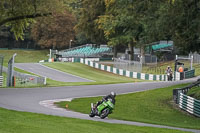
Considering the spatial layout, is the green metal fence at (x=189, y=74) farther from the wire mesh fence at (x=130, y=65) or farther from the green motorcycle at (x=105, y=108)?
the green motorcycle at (x=105, y=108)

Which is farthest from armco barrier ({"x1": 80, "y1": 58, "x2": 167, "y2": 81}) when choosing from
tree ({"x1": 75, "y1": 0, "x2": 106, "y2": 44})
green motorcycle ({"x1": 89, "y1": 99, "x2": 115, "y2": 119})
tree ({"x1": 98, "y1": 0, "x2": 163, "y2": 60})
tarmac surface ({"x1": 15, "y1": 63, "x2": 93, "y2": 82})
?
green motorcycle ({"x1": 89, "y1": 99, "x2": 115, "y2": 119})

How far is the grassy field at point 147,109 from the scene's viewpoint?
66.4 feet

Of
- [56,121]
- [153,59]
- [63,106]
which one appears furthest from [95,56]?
[56,121]

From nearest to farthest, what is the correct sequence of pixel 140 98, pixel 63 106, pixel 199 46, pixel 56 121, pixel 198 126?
pixel 56 121, pixel 198 126, pixel 63 106, pixel 140 98, pixel 199 46

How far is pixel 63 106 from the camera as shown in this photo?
22.6 m

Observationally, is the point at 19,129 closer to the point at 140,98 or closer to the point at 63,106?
the point at 63,106

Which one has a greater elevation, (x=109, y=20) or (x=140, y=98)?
(x=109, y=20)

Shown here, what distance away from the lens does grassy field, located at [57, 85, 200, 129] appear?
797 inches

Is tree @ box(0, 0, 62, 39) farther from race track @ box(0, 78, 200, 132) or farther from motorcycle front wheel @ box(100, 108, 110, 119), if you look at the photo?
motorcycle front wheel @ box(100, 108, 110, 119)

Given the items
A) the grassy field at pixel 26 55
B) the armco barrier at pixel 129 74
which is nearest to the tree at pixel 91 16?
the armco barrier at pixel 129 74

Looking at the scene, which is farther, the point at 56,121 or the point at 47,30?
the point at 47,30

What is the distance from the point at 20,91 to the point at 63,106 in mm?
6379

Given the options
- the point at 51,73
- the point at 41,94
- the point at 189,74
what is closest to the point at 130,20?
the point at 189,74

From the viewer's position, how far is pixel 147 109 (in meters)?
22.9
